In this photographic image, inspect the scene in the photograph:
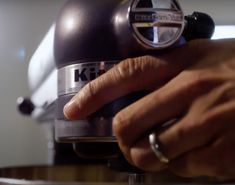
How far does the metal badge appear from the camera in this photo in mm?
301

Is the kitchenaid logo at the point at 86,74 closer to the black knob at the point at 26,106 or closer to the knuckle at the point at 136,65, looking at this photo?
the knuckle at the point at 136,65

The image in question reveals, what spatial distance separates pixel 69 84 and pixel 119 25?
7 cm

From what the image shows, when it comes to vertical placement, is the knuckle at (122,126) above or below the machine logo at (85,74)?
below

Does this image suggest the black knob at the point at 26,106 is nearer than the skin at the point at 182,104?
No

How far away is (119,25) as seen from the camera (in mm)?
324

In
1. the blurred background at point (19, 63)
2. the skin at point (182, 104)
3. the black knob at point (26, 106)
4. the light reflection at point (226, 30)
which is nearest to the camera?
the skin at point (182, 104)

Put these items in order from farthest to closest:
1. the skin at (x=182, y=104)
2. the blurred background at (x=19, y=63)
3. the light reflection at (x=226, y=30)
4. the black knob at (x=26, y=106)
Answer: the blurred background at (x=19, y=63) < the light reflection at (x=226, y=30) < the black knob at (x=26, y=106) < the skin at (x=182, y=104)

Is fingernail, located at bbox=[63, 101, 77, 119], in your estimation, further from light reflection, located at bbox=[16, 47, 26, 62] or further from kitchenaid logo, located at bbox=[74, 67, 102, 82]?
light reflection, located at bbox=[16, 47, 26, 62]

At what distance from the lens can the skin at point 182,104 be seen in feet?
0.92

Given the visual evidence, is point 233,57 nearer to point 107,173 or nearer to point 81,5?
point 81,5

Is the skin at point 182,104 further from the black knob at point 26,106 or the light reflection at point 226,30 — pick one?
the light reflection at point 226,30

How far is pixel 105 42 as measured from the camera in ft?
1.10

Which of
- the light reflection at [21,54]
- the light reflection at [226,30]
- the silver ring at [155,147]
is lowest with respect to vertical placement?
the silver ring at [155,147]

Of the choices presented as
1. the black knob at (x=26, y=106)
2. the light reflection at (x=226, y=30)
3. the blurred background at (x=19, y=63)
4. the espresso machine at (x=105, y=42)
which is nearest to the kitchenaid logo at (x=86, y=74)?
the espresso machine at (x=105, y=42)
